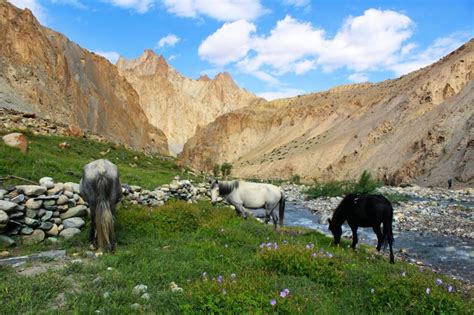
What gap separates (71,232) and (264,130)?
388ft

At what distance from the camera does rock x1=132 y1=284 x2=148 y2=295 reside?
19.7 ft

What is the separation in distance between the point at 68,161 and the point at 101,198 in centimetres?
837

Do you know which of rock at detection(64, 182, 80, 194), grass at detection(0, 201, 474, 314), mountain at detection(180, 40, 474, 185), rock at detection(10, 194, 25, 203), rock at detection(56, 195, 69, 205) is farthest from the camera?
mountain at detection(180, 40, 474, 185)

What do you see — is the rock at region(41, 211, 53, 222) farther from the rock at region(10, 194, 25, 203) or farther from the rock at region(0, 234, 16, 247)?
the rock at region(0, 234, 16, 247)

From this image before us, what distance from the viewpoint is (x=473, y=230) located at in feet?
59.7

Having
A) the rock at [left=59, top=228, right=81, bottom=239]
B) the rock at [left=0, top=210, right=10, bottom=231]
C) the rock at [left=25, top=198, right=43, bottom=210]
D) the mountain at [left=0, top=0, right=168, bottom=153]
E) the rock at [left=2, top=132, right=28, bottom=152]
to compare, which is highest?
the mountain at [left=0, top=0, right=168, bottom=153]

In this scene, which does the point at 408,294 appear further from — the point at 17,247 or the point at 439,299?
the point at 17,247

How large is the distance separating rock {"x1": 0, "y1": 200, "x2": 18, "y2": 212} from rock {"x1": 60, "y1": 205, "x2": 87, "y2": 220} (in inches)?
55.4

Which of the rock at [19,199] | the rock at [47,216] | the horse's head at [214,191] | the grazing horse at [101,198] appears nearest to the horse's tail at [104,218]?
the grazing horse at [101,198]

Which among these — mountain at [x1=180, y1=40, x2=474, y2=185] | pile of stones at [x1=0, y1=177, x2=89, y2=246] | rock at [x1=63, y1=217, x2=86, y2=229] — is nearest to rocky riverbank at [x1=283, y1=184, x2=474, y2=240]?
mountain at [x1=180, y1=40, x2=474, y2=185]

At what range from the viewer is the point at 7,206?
9547 mm

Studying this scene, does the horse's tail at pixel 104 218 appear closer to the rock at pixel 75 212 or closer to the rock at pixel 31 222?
the rock at pixel 31 222

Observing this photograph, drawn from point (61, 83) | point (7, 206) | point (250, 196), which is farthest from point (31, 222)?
point (61, 83)

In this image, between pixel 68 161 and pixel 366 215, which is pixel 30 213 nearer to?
pixel 68 161
